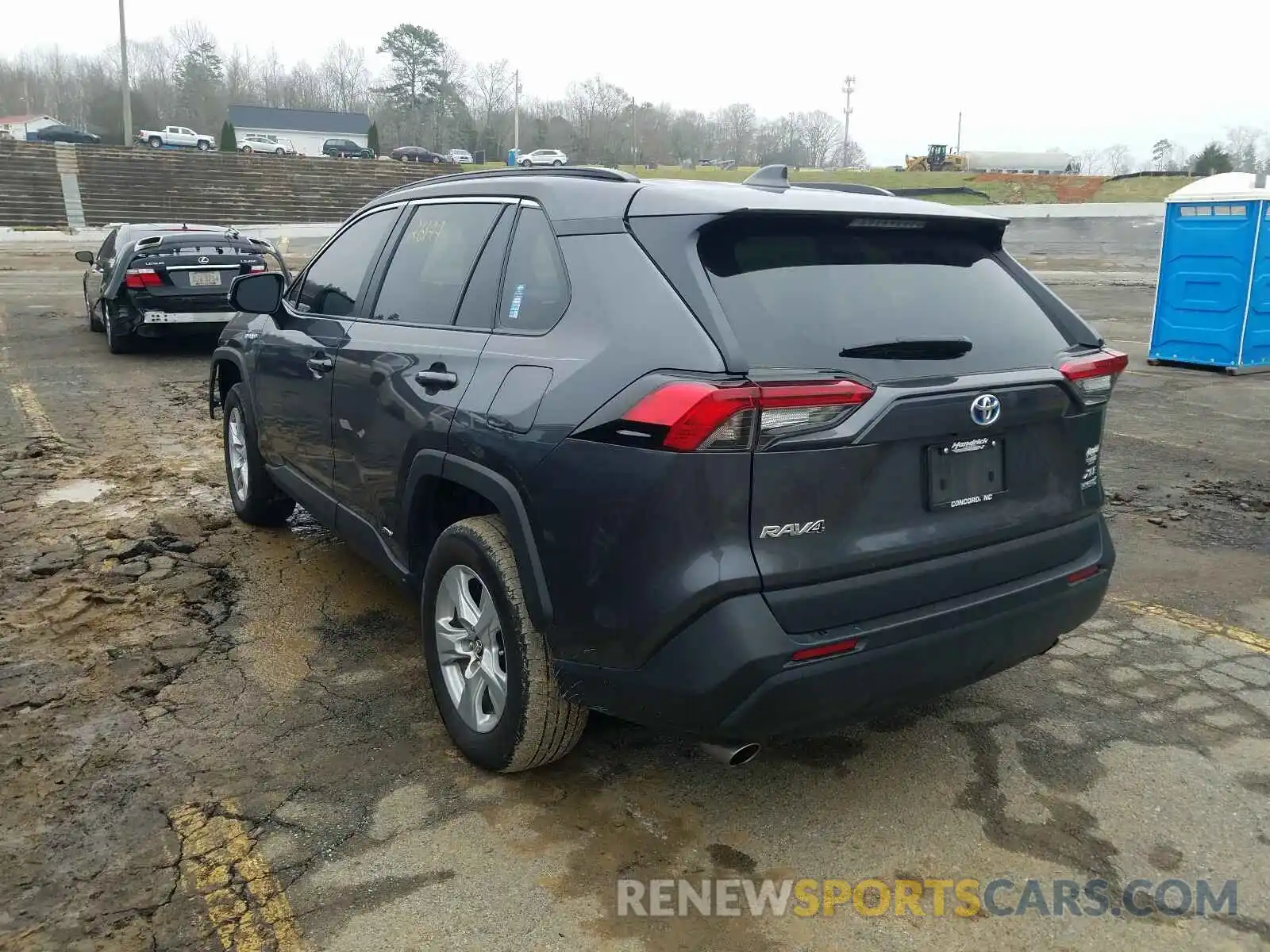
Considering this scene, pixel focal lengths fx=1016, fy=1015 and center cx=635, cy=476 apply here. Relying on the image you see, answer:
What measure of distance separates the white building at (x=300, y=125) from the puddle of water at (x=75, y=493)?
89.3 metres

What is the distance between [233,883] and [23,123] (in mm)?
116043

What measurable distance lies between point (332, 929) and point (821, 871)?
1271 mm

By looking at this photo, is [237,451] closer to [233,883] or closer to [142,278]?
[233,883]

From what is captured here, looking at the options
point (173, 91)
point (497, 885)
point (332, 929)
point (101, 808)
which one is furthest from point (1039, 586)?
point (173, 91)

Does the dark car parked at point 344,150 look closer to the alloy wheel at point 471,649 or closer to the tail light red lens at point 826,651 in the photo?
the alloy wheel at point 471,649

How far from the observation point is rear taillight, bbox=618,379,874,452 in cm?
238

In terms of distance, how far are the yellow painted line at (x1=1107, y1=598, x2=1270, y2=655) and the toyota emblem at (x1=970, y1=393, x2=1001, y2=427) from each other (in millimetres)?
2289

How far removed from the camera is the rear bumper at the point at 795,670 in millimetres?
2439

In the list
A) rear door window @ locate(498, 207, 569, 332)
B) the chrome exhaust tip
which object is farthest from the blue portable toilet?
the chrome exhaust tip

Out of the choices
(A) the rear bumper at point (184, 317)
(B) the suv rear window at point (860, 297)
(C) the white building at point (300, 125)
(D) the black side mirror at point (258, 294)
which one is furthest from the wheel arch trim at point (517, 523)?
(C) the white building at point (300, 125)

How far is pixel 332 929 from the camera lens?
249 cm

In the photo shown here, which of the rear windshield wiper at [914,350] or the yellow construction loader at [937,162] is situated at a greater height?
the yellow construction loader at [937,162]

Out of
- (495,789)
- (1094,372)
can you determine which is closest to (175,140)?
(495,789)

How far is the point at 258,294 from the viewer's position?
4738 mm
